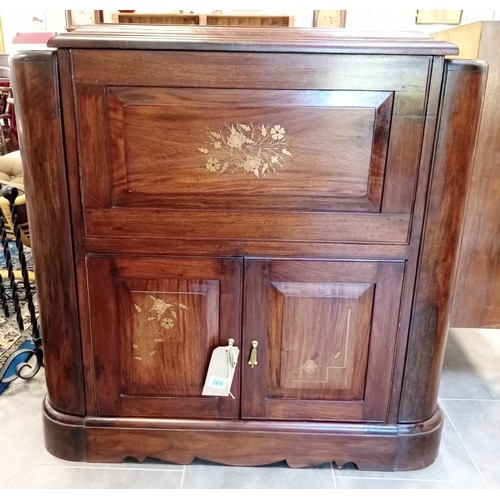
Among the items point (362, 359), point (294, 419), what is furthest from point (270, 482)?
point (362, 359)

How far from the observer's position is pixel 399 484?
3.76ft

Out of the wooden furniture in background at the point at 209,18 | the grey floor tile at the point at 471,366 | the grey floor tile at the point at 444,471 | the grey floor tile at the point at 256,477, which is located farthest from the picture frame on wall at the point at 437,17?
the grey floor tile at the point at 256,477

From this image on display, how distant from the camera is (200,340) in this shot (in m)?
1.10

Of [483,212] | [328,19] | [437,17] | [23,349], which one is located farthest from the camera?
[328,19]

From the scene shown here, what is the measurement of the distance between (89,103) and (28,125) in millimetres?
132

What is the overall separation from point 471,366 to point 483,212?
2.00 feet

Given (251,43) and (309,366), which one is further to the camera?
(309,366)

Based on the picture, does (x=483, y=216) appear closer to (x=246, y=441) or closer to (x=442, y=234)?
(x=442, y=234)

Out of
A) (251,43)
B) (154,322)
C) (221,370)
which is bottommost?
(221,370)

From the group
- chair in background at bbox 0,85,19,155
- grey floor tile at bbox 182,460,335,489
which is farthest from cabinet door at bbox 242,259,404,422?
chair in background at bbox 0,85,19,155

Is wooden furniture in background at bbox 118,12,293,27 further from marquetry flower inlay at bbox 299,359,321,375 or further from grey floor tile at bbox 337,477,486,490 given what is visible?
grey floor tile at bbox 337,477,486,490

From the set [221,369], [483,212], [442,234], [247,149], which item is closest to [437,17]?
[483,212]

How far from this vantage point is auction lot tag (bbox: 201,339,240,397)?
3.59 ft

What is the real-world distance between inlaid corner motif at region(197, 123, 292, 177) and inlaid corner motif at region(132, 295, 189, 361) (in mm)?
305
